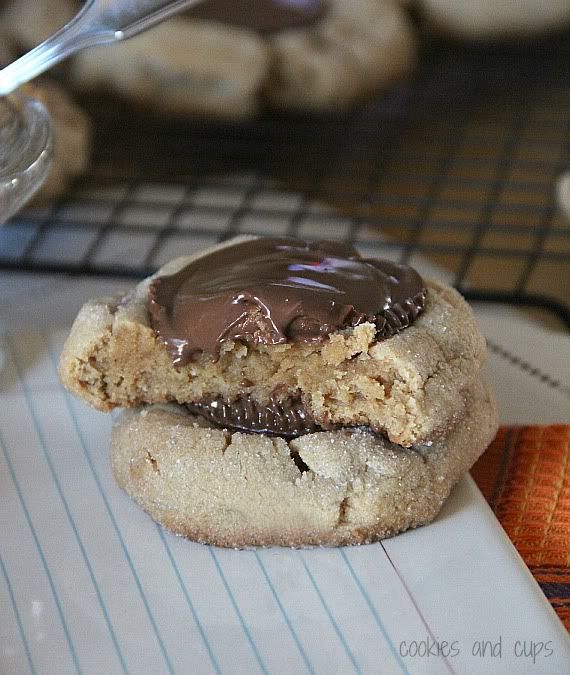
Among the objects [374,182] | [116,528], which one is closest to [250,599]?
[116,528]

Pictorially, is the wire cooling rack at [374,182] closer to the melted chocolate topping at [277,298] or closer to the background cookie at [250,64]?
the background cookie at [250,64]

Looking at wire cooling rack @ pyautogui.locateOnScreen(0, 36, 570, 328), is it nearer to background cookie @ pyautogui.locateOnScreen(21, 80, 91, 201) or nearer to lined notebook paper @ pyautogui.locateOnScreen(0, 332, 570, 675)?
background cookie @ pyautogui.locateOnScreen(21, 80, 91, 201)

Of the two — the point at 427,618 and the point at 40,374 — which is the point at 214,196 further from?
the point at 427,618

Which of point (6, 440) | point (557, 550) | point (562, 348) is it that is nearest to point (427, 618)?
point (557, 550)

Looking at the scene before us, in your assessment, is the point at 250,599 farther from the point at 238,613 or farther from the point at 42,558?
the point at 42,558

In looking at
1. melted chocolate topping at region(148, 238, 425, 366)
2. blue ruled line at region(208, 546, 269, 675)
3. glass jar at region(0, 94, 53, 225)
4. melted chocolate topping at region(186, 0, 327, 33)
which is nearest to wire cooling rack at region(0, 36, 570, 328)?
melted chocolate topping at region(186, 0, 327, 33)

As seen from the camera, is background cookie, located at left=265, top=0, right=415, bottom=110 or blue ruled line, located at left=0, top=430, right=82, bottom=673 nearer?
blue ruled line, located at left=0, top=430, right=82, bottom=673

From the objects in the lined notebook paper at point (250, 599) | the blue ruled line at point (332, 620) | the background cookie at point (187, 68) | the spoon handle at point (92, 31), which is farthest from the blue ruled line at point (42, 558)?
the background cookie at point (187, 68)
